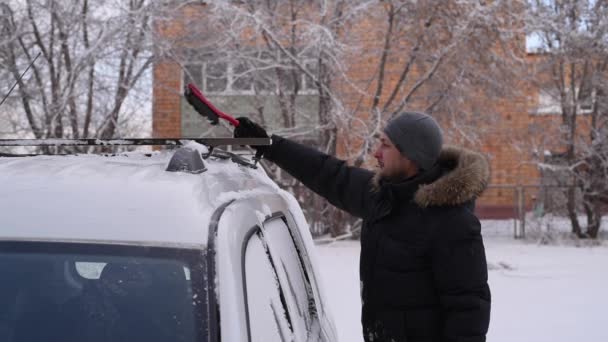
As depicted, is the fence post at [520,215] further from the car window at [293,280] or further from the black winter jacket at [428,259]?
the car window at [293,280]

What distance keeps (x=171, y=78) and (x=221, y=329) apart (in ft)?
35.7

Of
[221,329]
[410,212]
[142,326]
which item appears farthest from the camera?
[410,212]

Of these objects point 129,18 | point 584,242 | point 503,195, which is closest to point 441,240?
point 129,18

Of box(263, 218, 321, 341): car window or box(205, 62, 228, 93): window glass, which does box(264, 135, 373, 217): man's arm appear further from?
box(205, 62, 228, 93): window glass

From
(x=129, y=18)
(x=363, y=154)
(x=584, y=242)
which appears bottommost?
(x=584, y=242)

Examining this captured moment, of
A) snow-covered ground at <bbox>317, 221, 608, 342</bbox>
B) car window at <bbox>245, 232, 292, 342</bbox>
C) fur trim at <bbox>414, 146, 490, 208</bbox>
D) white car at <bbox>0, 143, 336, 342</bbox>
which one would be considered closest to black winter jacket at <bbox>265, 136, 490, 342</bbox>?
fur trim at <bbox>414, 146, 490, 208</bbox>

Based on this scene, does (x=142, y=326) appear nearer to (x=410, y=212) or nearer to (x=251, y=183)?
(x=251, y=183)

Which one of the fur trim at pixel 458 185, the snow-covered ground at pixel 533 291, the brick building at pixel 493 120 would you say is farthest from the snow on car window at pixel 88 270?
the brick building at pixel 493 120

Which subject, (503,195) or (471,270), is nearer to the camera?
(471,270)

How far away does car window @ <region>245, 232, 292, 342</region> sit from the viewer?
5.24ft

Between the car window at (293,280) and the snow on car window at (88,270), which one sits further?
the car window at (293,280)

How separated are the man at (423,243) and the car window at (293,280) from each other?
0.23 metres

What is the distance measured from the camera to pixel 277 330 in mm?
1804

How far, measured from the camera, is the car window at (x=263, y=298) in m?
1.60
